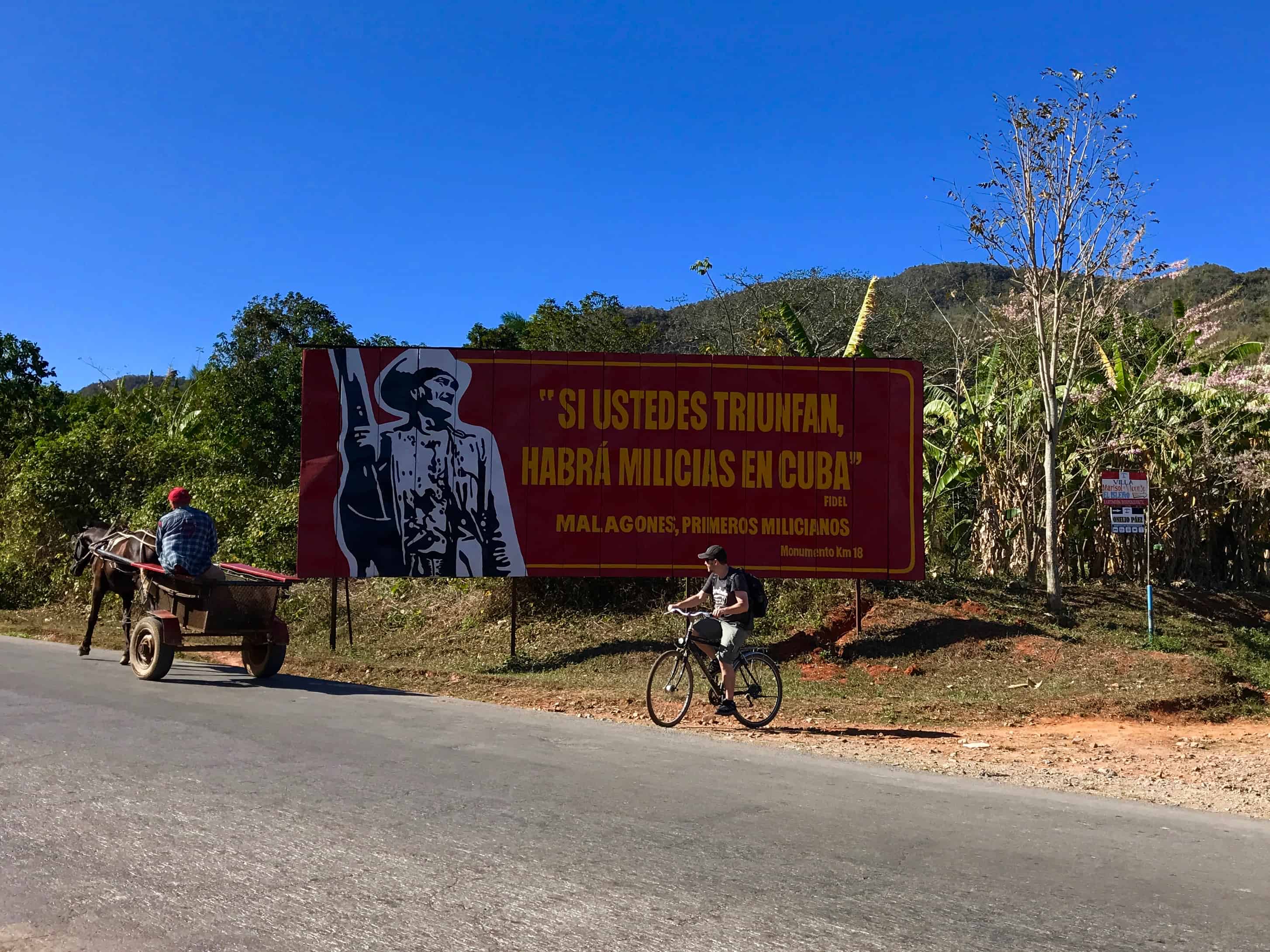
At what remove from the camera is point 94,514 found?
24141 mm

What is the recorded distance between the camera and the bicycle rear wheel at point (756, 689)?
10898 millimetres

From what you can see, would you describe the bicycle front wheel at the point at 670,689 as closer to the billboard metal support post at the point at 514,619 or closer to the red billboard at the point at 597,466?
the red billboard at the point at 597,466

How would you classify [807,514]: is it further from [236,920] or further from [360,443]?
[236,920]

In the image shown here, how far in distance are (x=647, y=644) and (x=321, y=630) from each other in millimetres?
6192

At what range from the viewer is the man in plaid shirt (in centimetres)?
1210

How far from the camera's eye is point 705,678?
11.1 metres

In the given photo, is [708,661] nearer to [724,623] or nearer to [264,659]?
[724,623]

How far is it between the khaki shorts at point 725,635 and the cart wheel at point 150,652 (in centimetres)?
612

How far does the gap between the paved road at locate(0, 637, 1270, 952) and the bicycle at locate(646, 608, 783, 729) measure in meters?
1.20

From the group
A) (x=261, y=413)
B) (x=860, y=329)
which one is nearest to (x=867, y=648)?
(x=860, y=329)

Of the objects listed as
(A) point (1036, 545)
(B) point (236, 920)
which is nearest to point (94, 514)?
(A) point (1036, 545)

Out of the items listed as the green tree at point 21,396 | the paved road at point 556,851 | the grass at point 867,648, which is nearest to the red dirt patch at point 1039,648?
the grass at point 867,648

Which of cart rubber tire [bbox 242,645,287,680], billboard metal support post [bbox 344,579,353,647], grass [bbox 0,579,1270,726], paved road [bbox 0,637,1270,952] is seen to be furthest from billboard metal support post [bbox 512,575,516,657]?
paved road [bbox 0,637,1270,952]

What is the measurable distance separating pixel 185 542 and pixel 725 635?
20.7 ft
